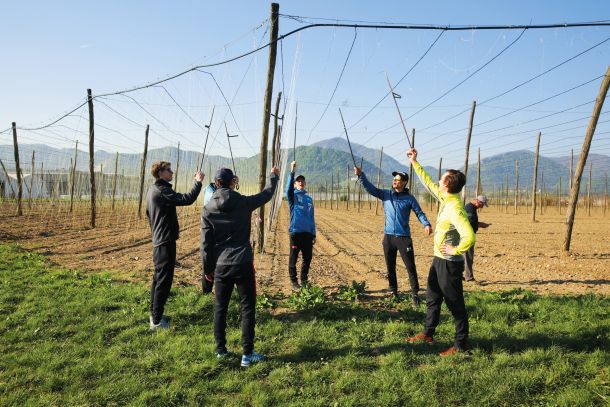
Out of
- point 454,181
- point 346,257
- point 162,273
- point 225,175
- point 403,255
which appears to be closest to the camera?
point 225,175

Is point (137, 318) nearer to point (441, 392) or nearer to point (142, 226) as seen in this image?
point (441, 392)

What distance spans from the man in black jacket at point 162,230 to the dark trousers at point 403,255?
2.95 metres

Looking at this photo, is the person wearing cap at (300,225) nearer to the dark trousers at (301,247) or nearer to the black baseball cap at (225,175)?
the dark trousers at (301,247)

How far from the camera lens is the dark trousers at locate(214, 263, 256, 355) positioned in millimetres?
4000

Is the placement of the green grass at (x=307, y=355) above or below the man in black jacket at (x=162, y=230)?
below

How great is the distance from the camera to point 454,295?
4.21 meters

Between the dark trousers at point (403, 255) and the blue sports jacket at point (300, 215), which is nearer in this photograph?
the dark trousers at point (403, 255)

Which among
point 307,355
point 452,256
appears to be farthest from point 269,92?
point 307,355

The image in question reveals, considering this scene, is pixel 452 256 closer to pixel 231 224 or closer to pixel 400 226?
pixel 400 226

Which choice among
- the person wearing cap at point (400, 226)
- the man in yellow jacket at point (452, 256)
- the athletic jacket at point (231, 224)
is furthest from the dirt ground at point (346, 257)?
the athletic jacket at point (231, 224)

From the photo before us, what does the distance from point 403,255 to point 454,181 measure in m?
1.93

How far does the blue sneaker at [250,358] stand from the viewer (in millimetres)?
4016

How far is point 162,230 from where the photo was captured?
16.2 feet

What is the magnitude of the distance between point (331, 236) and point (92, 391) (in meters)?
13.0
